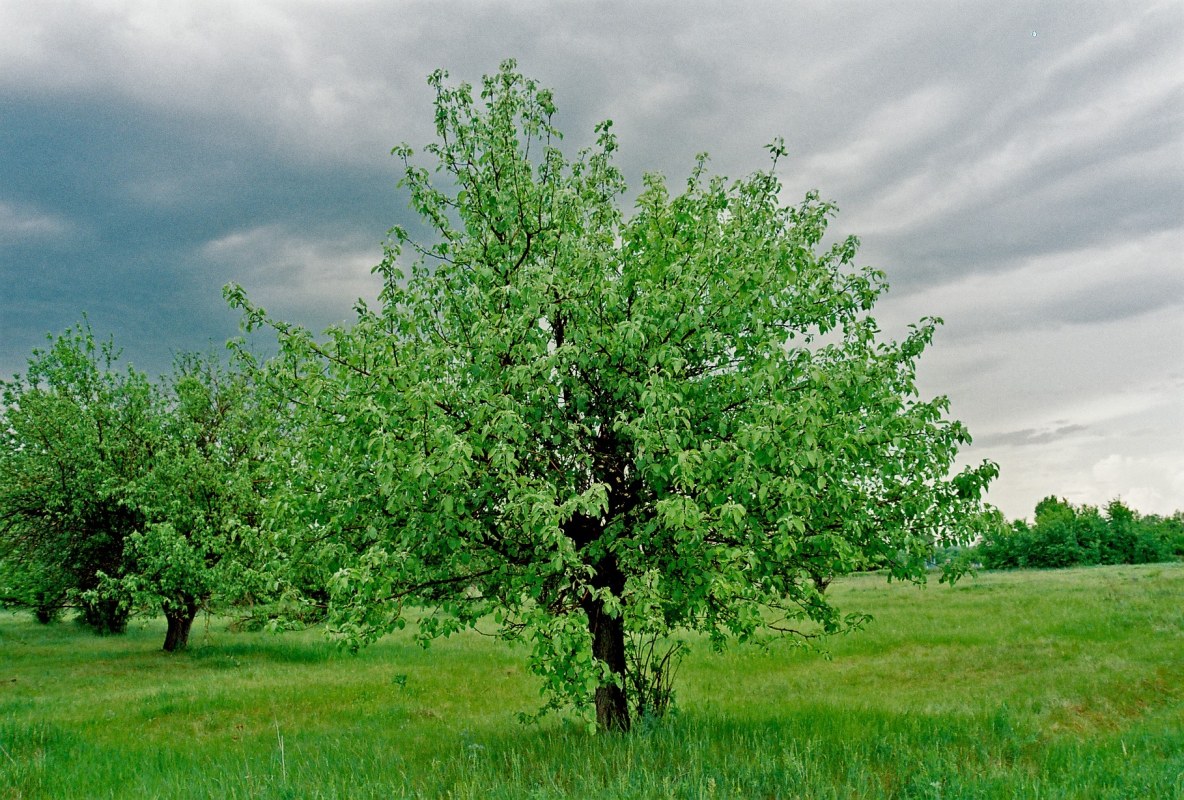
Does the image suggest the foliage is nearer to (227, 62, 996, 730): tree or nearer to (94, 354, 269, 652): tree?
(94, 354, 269, 652): tree

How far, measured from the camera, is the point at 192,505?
29000 mm

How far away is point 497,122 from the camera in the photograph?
11.8 meters

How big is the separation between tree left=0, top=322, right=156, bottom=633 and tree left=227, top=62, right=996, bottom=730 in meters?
22.8

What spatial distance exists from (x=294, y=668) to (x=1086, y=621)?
30669 mm

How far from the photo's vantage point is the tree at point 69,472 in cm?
2923

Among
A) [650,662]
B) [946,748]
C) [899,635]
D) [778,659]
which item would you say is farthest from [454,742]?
[899,635]

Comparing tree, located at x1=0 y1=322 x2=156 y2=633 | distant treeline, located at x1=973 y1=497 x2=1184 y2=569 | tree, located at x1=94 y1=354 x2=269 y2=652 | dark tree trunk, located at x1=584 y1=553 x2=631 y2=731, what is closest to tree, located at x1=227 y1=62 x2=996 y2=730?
dark tree trunk, located at x1=584 y1=553 x2=631 y2=731

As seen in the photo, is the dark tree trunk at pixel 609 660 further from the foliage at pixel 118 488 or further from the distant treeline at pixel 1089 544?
the distant treeline at pixel 1089 544

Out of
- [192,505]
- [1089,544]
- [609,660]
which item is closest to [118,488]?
[192,505]

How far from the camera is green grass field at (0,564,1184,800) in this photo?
8828 millimetres

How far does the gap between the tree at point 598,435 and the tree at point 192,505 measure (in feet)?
55.9

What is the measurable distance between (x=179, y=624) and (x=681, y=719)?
3070 cm

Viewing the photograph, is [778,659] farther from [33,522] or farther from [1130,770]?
[33,522]

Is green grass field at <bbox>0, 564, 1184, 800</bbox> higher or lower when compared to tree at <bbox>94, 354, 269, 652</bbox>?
lower
